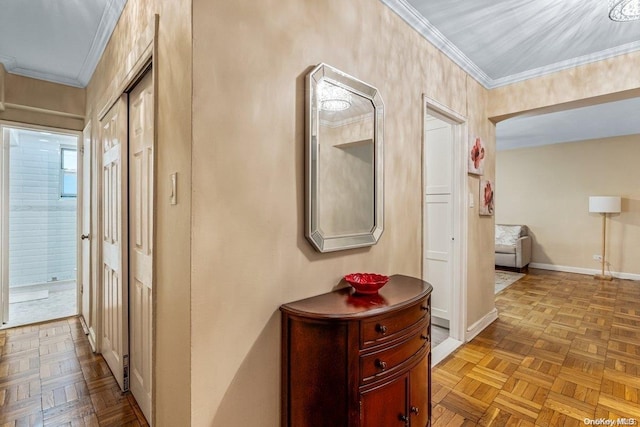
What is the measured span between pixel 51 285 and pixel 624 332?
703 cm

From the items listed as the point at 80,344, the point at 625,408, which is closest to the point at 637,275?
the point at 625,408

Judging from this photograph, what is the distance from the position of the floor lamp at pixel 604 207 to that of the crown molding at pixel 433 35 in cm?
401

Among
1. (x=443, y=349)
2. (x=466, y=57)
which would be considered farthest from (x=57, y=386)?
(x=466, y=57)

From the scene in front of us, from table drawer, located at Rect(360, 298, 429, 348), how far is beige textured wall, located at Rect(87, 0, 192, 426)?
0.70 meters

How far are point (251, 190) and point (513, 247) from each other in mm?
6078

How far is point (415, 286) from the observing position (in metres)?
1.70

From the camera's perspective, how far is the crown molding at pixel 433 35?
78.7 inches

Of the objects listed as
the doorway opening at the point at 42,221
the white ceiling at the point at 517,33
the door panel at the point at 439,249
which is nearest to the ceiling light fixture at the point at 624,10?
the white ceiling at the point at 517,33

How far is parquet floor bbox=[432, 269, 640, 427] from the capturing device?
189 centimetres

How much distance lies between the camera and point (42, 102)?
304 centimetres

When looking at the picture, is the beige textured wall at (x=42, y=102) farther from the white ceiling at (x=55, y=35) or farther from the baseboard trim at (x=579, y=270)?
the baseboard trim at (x=579, y=270)

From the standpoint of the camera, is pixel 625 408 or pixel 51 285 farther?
pixel 51 285

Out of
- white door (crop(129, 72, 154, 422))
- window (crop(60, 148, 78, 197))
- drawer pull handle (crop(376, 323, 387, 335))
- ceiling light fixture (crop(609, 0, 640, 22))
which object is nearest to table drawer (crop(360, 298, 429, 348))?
drawer pull handle (crop(376, 323, 387, 335))

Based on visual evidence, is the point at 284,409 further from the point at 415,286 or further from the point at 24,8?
the point at 24,8
